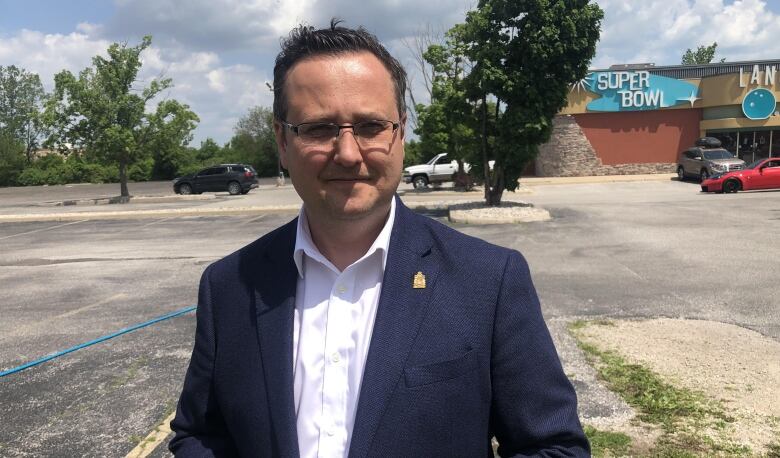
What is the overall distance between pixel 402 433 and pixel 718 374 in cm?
430

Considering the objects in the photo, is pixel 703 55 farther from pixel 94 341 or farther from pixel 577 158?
pixel 94 341

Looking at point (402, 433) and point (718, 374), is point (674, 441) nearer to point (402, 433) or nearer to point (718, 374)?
point (718, 374)

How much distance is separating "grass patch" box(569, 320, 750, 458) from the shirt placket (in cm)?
279

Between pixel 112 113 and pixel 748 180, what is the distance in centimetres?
2823

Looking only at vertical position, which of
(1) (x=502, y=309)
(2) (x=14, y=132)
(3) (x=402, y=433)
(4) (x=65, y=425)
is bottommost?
(4) (x=65, y=425)

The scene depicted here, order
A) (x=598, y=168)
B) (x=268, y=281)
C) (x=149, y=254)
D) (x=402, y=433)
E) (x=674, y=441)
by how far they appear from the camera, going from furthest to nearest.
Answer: (x=598, y=168), (x=149, y=254), (x=674, y=441), (x=268, y=281), (x=402, y=433)

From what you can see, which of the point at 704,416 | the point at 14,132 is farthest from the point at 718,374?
the point at 14,132

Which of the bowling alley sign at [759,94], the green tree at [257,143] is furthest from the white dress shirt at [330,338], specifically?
the green tree at [257,143]

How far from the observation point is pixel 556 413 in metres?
1.62

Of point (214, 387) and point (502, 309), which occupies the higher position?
point (502, 309)

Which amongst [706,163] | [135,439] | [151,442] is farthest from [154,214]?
[706,163]

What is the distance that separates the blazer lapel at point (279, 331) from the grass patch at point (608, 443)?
2.70 m

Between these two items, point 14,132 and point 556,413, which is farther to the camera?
point 14,132

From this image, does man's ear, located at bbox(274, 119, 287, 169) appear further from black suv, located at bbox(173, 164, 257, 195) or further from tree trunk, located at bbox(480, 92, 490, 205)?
black suv, located at bbox(173, 164, 257, 195)
